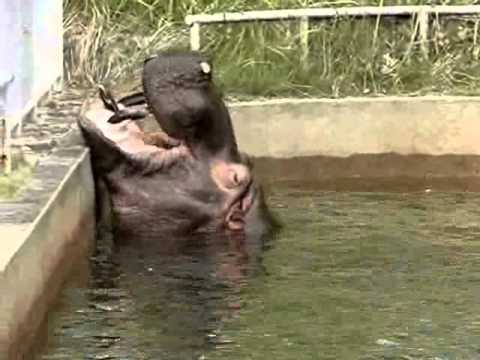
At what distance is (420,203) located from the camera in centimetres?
1130

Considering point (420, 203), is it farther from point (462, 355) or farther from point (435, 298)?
point (462, 355)

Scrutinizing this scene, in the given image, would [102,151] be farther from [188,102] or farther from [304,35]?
[304,35]

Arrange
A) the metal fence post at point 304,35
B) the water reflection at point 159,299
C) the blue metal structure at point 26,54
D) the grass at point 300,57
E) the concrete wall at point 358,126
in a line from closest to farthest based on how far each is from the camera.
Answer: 1. the water reflection at point 159,299
2. the blue metal structure at point 26,54
3. the concrete wall at point 358,126
4. the grass at point 300,57
5. the metal fence post at point 304,35

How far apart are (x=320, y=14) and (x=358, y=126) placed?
1.33 metres

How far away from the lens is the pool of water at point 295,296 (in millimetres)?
7555

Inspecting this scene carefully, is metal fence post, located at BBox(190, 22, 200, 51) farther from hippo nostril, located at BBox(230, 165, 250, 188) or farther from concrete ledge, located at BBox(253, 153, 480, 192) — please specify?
hippo nostril, located at BBox(230, 165, 250, 188)

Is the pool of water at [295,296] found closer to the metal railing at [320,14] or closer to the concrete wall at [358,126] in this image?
the concrete wall at [358,126]

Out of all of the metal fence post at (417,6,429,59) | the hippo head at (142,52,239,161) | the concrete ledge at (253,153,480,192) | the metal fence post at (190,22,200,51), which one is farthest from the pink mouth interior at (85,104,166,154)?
the metal fence post at (417,6,429,59)

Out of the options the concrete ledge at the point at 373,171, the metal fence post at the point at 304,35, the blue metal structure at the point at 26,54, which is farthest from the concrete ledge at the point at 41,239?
the metal fence post at the point at 304,35

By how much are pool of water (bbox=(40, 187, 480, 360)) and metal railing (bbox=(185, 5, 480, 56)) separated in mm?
3158

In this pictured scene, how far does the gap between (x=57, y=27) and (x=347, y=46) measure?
8.04 ft

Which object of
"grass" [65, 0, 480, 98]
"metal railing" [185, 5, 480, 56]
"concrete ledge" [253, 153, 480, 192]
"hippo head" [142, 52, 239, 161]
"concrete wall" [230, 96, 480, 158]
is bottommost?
"concrete ledge" [253, 153, 480, 192]

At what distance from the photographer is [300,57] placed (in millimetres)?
13406

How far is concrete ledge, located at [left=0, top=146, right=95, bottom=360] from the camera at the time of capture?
22.5 feet
